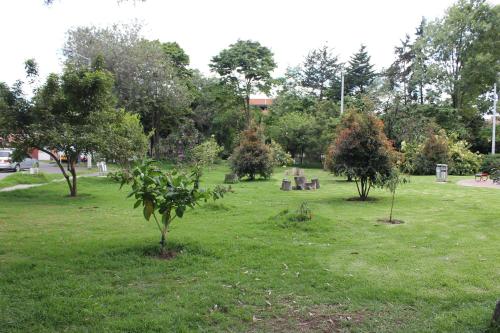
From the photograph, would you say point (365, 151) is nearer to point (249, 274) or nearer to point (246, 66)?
point (249, 274)

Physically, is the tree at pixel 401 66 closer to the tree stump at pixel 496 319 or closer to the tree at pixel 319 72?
the tree at pixel 319 72

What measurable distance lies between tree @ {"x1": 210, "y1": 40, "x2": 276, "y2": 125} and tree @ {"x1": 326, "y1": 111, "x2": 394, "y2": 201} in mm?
27128

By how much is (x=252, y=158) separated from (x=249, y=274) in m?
16.0

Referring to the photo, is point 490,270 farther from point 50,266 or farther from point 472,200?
point 472,200

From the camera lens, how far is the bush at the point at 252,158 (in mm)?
21328

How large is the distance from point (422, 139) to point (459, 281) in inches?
1031

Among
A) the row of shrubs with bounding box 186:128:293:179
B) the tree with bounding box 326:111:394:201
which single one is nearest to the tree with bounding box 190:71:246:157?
the row of shrubs with bounding box 186:128:293:179

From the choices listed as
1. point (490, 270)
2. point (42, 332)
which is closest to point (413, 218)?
point (490, 270)

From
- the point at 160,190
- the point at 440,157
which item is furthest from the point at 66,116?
the point at 440,157

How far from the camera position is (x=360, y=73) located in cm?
4925

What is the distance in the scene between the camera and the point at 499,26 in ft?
116

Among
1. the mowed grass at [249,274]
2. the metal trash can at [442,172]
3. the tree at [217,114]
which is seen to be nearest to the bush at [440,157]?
the metal trash can at [442,172]

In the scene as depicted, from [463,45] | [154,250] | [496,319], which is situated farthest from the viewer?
[463,45]

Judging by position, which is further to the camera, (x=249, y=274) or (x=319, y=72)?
(x=319, y=72)
